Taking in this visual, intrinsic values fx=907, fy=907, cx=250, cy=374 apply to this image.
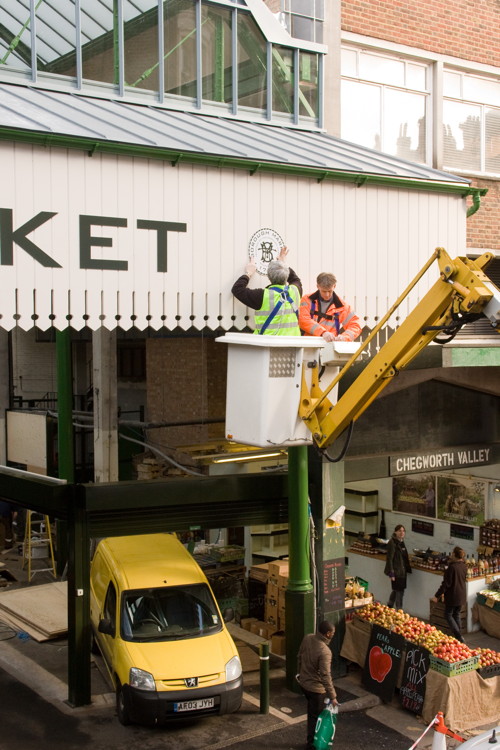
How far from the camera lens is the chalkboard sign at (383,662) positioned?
12.0 metres

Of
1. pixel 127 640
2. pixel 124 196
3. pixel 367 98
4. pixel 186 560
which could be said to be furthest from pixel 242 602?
pixel 367 98

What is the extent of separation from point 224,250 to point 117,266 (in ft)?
4.47

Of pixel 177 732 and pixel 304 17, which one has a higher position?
pixel 304 17

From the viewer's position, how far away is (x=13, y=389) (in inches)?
1070

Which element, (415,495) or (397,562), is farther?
(415,495)

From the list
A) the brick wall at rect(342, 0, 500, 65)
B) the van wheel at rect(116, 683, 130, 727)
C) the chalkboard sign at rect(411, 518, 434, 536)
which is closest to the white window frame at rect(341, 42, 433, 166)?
the brick wall at rect(342, 0, 500, 65)

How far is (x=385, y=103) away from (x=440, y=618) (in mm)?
9013

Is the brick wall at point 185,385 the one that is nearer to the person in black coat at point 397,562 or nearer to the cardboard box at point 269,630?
the person in black coat at point 397,562

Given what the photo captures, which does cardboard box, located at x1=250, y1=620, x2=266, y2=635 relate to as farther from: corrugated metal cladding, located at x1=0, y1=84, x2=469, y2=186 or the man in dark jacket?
corrugated metal cladding, located at x1=0, y1=84, x2=469, y2=186

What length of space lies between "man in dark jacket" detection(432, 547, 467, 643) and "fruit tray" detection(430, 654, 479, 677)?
2384 millimetres

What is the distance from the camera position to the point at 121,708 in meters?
11.0

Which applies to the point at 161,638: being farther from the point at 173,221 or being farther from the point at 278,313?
the point at 173,221

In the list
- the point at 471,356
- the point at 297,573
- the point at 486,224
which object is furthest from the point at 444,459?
the point at 486,224

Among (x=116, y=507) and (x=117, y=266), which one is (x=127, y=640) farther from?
(x=117, y=266)
